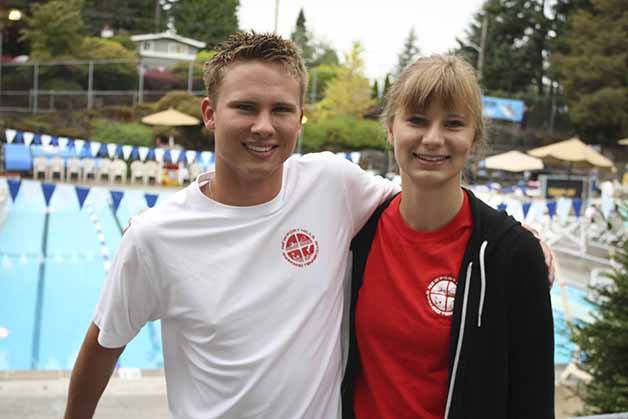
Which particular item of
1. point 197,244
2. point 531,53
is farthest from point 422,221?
point 531,53

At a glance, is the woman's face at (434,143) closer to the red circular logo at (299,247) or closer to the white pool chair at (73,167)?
the red circular logo at (299,247)

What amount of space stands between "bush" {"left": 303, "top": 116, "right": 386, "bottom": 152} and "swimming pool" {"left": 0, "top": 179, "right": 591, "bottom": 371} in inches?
573

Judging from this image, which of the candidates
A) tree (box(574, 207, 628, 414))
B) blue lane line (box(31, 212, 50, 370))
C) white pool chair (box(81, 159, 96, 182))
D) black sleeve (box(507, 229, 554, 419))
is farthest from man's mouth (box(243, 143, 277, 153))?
white pool chair (box(81, 159, 96, 182))

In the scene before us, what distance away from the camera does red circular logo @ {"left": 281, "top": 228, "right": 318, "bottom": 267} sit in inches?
69.2

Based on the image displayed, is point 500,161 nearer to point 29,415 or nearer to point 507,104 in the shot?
point 507,104

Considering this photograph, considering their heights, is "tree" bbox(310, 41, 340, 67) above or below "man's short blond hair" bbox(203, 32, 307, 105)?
above

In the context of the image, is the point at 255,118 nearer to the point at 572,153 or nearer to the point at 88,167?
the point at 88,167

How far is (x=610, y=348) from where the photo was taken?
406 cm

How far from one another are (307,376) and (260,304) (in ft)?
0.79

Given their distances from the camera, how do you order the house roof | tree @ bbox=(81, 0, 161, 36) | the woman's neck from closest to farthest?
the woman's neck
the house roof
tree @ bbox=(81, 0, 161, 36)

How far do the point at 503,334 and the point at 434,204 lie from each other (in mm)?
412

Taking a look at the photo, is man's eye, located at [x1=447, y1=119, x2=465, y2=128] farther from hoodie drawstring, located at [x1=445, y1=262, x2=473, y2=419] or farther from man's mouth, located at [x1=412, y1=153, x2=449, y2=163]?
hoodie drawstring, located at [x1=445, y1=262, x2=473, y2=419]

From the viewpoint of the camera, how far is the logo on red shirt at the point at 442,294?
171cm

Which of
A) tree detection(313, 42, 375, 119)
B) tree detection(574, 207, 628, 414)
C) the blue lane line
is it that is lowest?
the blue lane line
